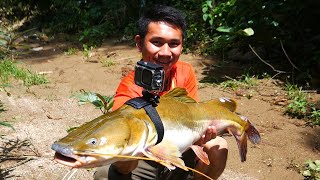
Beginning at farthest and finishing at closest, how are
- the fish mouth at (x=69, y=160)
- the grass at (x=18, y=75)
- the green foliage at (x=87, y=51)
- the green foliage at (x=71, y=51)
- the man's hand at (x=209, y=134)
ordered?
1. the green foliage at (x=71, y=51)
2. the green foliage at (x=87, y=51)
3. the grass at (x=18, y=75)
4. the man's hand at (x=209, y=134)
5. the fish mouth at (x=69, y=160)

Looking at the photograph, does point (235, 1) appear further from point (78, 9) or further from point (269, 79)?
point (78, 9)

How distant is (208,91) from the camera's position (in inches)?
193

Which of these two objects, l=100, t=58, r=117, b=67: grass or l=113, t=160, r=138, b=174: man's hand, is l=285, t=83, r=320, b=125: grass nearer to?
l=113, t=160, r=138, b=174: man's hand

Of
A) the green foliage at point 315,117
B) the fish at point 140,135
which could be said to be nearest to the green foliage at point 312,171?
the green foliage at point 315,117

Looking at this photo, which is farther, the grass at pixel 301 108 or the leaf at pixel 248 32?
the leaf at pixel 248 32

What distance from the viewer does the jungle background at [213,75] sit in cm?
339

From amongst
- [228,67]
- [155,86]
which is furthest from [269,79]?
[155,86]

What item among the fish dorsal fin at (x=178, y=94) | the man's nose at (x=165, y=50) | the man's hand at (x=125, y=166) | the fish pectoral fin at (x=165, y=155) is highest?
the man's nose at (x=165, y=50)

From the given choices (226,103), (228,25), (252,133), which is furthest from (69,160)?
(228,25)

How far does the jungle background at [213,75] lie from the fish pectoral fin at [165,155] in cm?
144

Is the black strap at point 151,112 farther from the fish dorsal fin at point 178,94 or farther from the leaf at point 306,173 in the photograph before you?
the leaf at point 306,173

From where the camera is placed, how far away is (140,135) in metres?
1.50

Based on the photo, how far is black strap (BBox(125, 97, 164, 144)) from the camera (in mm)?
1608

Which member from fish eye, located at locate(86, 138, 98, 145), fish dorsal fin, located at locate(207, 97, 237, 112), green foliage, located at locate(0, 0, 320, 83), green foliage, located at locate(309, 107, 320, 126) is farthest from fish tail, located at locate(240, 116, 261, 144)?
green foliage, located at locate(0, 0, 320, 83)
